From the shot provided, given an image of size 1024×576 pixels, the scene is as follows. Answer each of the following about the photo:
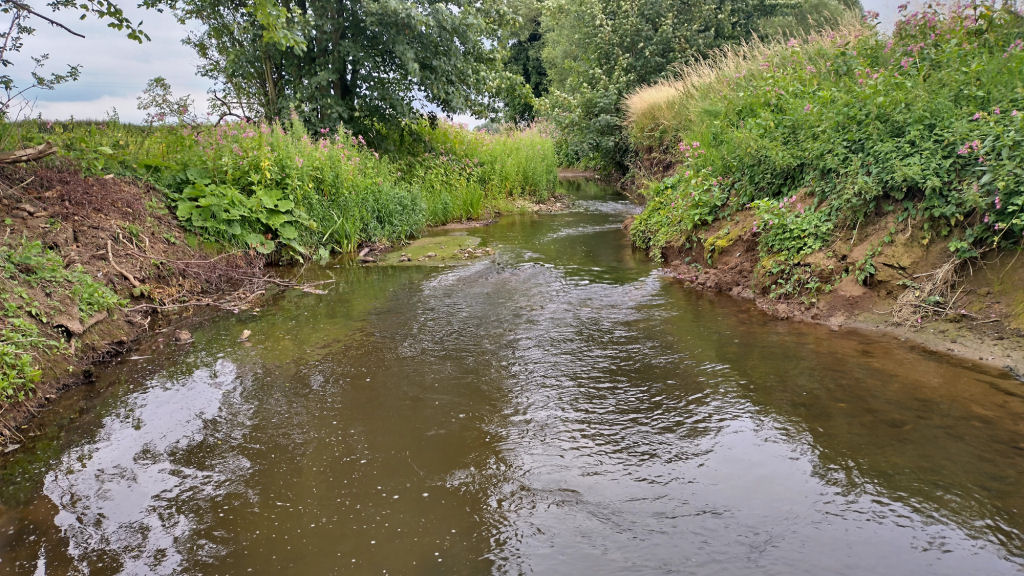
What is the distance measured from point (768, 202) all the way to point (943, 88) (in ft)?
6.31

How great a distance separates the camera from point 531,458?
12.0ft

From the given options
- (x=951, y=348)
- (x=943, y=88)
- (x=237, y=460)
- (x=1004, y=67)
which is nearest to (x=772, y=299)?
(x=951, y=348)

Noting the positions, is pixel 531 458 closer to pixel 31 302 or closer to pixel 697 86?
pixel 31 302

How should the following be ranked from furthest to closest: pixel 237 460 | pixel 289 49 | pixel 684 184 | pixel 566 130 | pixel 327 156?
A: pixel 566 130 < pixel 289 49 < pixel 327 156 < pixel 684 184 < pixel 237 460

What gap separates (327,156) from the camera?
9977 mm

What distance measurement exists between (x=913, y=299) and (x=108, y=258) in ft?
25.8

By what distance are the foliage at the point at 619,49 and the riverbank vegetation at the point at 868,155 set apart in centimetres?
1169

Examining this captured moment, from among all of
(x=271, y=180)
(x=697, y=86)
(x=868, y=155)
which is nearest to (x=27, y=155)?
(x=271, y=180)

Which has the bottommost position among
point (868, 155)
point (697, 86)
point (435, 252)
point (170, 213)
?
point (435, 252)

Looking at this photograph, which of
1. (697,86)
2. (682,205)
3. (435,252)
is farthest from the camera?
(697,86)

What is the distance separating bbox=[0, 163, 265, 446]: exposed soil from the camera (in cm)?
515

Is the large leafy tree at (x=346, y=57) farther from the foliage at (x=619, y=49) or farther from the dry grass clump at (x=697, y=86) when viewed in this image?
the foliage at (x=619, y=49)

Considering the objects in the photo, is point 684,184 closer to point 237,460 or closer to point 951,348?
point 951,348

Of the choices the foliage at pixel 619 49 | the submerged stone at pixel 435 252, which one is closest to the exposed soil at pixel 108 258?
the submerged stone at pixel 435 252
